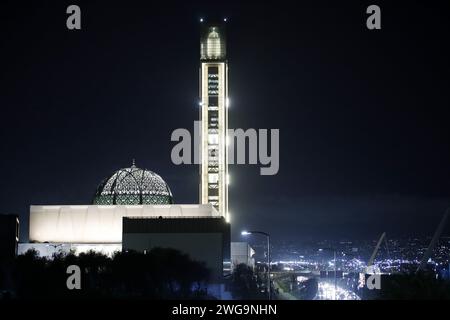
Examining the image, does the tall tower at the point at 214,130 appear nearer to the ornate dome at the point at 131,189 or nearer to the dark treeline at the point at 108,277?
the ornate dome at the point at 131,189

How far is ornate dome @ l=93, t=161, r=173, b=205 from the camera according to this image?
12238cm

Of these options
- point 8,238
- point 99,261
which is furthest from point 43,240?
point 99,261

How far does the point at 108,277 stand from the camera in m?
77.7

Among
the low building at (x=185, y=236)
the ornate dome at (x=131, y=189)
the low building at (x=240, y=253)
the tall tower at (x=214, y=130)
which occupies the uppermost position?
the tall tower at (x=214, y=130)

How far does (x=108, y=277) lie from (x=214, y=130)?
5000cm

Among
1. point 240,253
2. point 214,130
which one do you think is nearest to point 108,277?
point 214,130

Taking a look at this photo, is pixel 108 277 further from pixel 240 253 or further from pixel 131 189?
pixel 240 253

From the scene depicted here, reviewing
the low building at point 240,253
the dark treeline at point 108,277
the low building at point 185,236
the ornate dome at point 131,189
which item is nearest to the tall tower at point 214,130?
the ornate dome at point 131,189

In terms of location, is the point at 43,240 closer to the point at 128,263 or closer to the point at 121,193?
the point at 121,193

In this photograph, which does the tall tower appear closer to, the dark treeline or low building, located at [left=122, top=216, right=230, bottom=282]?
low building, located at [left=122, top=216, right=230, bottom=282]

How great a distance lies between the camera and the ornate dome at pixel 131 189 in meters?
122

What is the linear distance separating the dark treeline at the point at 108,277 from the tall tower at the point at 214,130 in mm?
34182

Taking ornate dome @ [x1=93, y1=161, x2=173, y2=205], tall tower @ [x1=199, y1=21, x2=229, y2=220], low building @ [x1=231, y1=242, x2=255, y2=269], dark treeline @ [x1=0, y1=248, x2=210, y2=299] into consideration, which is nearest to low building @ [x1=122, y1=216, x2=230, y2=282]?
ornate dome @ [x1=93, y1=161, x2=173, y2=205]

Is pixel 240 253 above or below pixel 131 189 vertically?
below
